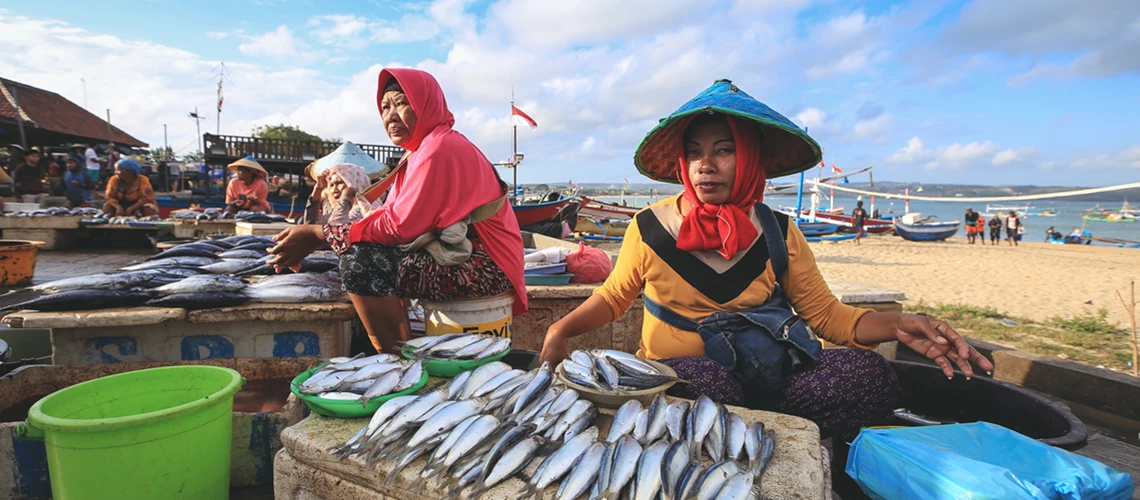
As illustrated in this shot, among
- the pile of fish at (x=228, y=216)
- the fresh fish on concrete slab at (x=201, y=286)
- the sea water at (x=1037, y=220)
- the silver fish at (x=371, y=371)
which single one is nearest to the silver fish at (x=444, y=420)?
the silver fish at (x=371, y=371)

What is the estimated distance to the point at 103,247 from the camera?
10.2 m

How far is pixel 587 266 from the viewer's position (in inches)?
182

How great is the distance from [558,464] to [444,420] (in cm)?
41

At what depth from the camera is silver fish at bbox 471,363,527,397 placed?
1.88m

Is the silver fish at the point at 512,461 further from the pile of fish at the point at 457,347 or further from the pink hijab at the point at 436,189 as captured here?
the pink hijab at the point at 436,189

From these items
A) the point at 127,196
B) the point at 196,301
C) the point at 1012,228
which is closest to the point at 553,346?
the point at 196,301

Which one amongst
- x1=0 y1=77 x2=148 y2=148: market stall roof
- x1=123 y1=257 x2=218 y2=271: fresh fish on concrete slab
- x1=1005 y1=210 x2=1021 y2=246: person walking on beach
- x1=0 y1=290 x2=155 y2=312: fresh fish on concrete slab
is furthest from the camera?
x1=1005 y1=210 x2=1021 y2=246: person walking on beach

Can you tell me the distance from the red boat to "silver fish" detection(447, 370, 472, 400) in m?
13.0

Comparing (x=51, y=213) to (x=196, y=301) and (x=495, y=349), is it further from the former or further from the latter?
(x=495, y=349)

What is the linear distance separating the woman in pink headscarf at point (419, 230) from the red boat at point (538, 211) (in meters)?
11.7

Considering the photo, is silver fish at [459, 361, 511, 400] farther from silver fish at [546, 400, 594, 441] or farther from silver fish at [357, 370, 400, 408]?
silver fish at [546, 400, 594, 441]

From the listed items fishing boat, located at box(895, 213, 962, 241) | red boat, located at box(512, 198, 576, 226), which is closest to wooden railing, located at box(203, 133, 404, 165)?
red boat, located at box(512, 198, 576, 226)

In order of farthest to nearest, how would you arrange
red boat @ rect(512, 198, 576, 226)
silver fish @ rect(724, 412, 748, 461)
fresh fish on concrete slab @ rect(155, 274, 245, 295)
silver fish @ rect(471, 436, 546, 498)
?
red boat @ rect(512, 198, 576, 226) < fresh fish on concrete slab @ rect(155, 274, 245, 295) < silver fish @ rect(724, 412, 748, 461) < silver fish @ rect(471, 436, 546, 498)

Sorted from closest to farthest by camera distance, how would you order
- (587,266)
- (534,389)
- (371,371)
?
(534,389) → (371,371) → (587,266)
